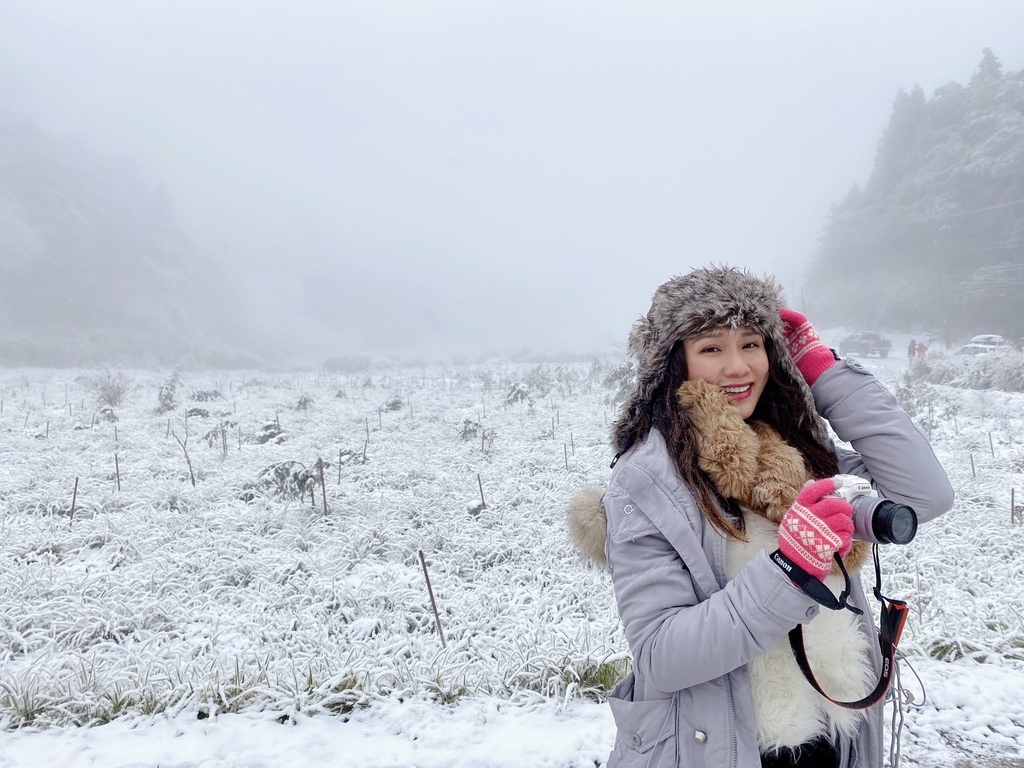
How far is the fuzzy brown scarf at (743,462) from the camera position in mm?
1221

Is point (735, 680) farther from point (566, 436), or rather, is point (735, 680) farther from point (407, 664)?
point (566, 436)

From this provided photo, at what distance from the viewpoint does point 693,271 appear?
1.53 meters

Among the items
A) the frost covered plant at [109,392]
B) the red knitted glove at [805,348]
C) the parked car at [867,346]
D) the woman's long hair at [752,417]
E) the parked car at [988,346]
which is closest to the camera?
the woman's long hair at [752,417]

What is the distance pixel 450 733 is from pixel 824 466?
7.78 feet

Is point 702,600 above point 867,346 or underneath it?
underneath

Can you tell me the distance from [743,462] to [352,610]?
366cm

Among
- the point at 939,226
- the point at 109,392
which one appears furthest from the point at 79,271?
the point at 939,226

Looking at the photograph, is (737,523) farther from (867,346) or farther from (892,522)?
(867,346)

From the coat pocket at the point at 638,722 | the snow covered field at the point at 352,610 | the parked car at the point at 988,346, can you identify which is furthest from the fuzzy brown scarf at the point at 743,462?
the parked car at the point at 988,346

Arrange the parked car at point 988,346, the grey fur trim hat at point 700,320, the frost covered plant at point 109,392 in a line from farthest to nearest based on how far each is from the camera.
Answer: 1. the parked car at point 988,346
2. the frost covered plant at point 109,392
3. the grey fur trim hat at point 700,320

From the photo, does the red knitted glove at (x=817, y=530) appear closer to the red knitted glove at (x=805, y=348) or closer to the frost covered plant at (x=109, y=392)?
the red knitted glove at (x=805, y=348)

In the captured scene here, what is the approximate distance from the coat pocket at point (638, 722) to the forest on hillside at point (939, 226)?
109ft

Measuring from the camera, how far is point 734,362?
1.35m

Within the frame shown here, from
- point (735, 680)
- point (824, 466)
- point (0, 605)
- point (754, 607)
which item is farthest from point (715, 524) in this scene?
point (0, 605)
